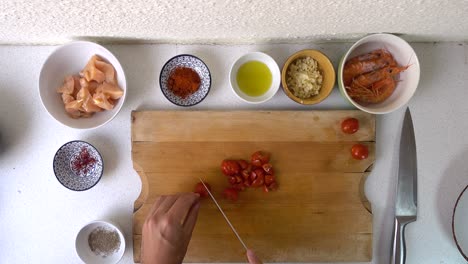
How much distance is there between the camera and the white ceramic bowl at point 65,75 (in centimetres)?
107

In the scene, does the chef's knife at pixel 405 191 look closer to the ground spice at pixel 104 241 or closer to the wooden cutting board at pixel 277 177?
the wooden cutting board at pixel 277 177

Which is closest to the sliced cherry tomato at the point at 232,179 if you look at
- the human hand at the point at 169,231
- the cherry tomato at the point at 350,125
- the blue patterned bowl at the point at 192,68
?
the human hand at the point at 169,231

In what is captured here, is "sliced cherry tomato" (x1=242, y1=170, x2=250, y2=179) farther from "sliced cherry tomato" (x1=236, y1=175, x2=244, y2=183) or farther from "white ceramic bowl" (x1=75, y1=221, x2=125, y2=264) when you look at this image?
"white ceramic bowl" (x1=75, y1=221, x2=125, y2=264)

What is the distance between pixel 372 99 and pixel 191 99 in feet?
1.67

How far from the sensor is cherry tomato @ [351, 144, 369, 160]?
3.64ft

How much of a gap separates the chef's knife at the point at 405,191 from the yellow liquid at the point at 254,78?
0.42m

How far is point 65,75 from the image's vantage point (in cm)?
111

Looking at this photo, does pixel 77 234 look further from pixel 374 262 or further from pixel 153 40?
pixel 374 262

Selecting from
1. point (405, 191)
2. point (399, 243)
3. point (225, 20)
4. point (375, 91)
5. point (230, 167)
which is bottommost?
point (399, 243)

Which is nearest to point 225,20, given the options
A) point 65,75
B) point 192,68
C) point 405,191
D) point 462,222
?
point 192,68

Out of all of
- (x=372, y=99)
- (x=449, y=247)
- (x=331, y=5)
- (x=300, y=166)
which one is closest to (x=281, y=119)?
(x=300, y=166)

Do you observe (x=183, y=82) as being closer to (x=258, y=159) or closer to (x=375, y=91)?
(x=258, y=159)

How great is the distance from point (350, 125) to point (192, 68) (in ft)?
1.56

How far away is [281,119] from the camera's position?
1126 mm
